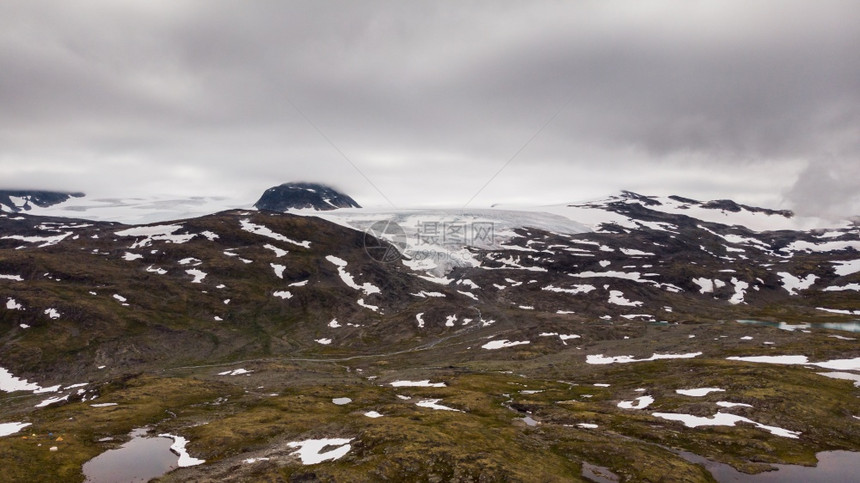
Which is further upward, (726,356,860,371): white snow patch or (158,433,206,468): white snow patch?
(158,433,206,468): white snow patch

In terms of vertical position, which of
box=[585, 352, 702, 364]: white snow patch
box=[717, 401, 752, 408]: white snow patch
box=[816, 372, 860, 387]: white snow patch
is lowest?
box=[585, 352, 702, 364]: white snow patch

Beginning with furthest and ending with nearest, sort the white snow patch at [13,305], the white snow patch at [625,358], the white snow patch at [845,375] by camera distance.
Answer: the white snow patch at [13,305]
the white snow patch at [625,358]
the white snow patch at [845,375]

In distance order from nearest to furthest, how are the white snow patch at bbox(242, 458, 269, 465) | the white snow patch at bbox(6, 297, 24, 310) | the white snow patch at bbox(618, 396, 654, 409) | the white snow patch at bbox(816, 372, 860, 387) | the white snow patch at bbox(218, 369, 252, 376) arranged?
1. the white snow patch at bbox(242, 458, 269, 465)
2. the white snow patch at bbox(618, 396, 654, 409)
3. the white snow patch at bbox(816, 372, 860, 387)
4. the white snow patch at bbox(218, 369, 252, 376)
5. the white snow patch at bbox(6, 297, 24, 310)

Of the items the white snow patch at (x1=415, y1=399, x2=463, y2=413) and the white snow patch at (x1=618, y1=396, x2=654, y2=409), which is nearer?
the white snow patch at (x1=618, y1=396, x2=654, y2=409)

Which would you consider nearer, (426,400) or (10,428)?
(10,428)

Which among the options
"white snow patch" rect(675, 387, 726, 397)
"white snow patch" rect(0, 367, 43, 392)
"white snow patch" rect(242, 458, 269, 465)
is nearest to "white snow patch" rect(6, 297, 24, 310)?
"white snow patch" rect(0, 367, 43, 392)

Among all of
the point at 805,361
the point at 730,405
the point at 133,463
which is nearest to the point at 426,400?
the point at 133,463

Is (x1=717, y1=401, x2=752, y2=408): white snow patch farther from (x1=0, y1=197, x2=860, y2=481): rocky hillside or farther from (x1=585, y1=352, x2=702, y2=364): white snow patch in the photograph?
(x1=585, y1=352, x2=702, y2=364): white snow patch

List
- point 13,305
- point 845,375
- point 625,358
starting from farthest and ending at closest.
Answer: point 13,305 < point 625,358 < point 845,375

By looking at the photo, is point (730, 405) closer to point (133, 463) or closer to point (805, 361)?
point (805, 361)

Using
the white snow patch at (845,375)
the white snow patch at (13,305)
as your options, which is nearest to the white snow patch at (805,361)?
the white snow patch at (845,375)

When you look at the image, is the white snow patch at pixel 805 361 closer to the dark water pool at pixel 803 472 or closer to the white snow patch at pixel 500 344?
the dark water pool at pixel 803 472
